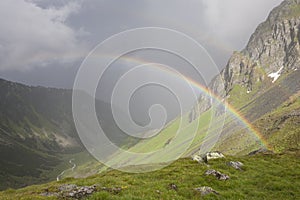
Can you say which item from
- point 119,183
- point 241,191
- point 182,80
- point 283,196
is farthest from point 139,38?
point 283,196

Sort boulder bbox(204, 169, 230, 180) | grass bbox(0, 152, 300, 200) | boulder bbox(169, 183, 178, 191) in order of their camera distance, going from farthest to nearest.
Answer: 1. boulder bbox(204, 169, 230, 180)
2. boulder bbox(169, 183, 178, 191)
3. grass bbox(0, 152, 300, 200)

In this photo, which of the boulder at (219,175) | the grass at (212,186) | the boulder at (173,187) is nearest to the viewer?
the grass at (212,186)

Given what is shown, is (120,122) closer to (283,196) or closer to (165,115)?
(165,115)

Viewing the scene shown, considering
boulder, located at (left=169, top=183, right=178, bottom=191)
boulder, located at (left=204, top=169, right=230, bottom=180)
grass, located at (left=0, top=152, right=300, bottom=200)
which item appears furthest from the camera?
boulder, located at (left=204, top=169, right=230, bottom=180)

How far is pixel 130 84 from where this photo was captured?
29.8m

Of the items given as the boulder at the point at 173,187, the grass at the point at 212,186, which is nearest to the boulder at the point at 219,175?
the grass at the point at 212,186

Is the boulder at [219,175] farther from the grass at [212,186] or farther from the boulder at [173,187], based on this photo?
the boulder at [173,187]

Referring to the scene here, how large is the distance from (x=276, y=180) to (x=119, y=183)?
1608cm

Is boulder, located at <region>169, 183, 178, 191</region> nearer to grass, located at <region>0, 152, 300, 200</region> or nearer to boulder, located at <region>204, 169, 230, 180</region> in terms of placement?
grass, located at <region>0, 152, 300, 200</region>

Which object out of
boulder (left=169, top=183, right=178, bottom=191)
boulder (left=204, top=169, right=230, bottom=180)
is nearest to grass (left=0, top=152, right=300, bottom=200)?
boulder (left=169, top=183, right=178, bottom=191)

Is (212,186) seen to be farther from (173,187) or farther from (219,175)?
(173,187)

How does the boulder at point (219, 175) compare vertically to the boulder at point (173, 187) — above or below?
above

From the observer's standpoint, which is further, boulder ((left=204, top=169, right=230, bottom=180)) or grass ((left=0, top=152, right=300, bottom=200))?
boulder ((left=204, top=169, right=230, bottom=180))

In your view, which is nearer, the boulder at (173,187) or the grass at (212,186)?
the grass at (212,186)
